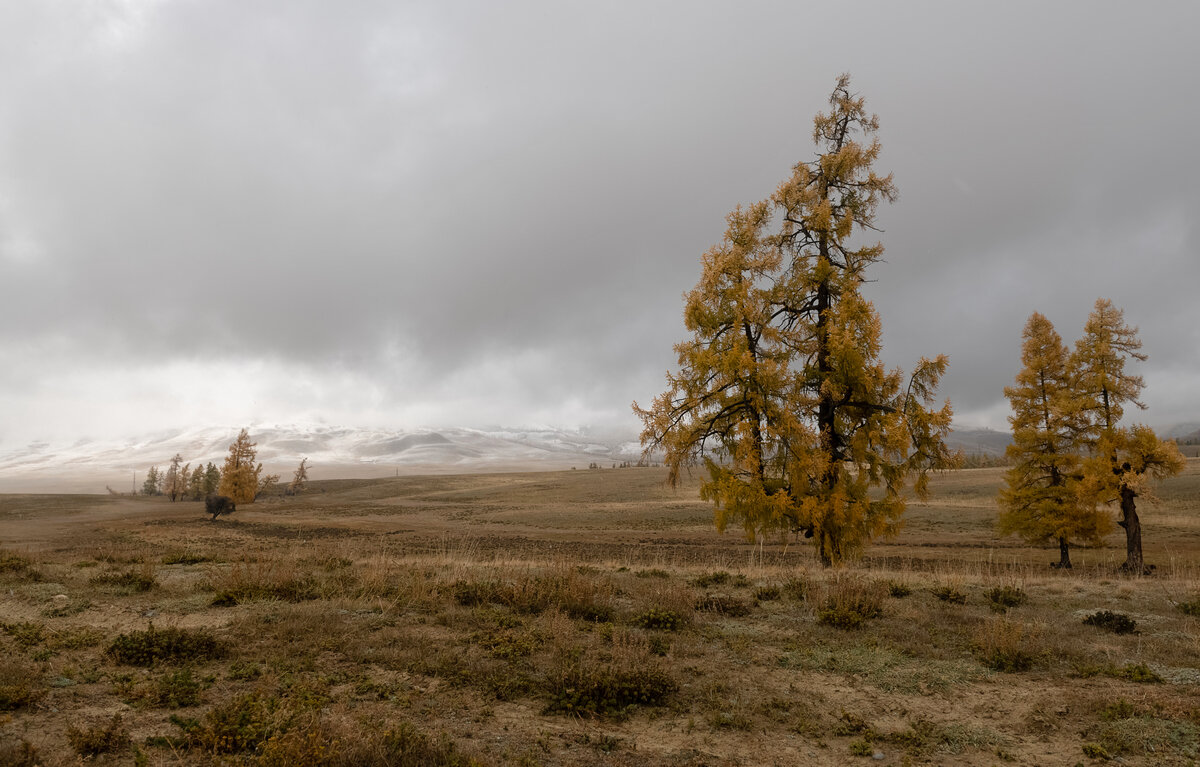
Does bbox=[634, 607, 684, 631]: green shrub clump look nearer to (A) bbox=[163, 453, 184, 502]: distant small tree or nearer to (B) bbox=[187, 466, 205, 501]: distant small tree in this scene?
(B) bbox=[187, 466, 205, 501]: distant small tree

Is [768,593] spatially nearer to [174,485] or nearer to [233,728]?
[233,728]

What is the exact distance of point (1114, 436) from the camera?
25625 mm

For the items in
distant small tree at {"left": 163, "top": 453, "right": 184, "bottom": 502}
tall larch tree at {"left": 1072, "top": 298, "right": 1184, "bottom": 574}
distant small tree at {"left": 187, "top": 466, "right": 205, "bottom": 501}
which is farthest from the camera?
distant small tree at {"left": 187, "top": 466, "right": 205, "bottom": 501}

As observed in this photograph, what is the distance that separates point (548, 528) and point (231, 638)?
42948mm

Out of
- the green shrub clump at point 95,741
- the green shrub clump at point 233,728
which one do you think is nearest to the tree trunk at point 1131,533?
the green shrub clump at point 233,728

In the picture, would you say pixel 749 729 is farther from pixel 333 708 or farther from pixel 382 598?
pixel 382 598

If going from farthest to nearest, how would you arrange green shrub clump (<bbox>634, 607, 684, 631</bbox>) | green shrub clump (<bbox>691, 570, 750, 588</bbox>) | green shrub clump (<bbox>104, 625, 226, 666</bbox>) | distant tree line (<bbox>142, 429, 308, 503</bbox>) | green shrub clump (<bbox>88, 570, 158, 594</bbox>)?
distant tree line (<bbox>142, 429, 308, 503</bbox>) → green shrub clump (<bbox>691, 570, 750, 588</bbox>) → green shrub clump (<bbox>88, 570, 158, 594</bbox>) → green shrub clump (<bbox>634, 607, 684, 631</bbox>) → green shrub clump (<bbox>104, 625, 226, 666</bbox>)

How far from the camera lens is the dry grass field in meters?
5.38

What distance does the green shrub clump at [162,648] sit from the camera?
7.22 metres

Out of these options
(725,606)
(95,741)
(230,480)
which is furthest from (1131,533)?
(230,480)

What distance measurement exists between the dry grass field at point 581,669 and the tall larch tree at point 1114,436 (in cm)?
1430

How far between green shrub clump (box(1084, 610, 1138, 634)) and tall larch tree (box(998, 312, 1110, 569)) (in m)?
21.5

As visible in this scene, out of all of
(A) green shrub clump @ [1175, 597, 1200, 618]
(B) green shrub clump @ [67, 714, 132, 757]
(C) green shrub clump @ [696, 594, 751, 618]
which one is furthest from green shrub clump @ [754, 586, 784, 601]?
(B) green shrub clump @ [67, 714, 132, 757]

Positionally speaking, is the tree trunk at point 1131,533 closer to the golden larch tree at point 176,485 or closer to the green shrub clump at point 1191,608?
the green shrub clump at point 1191,608
